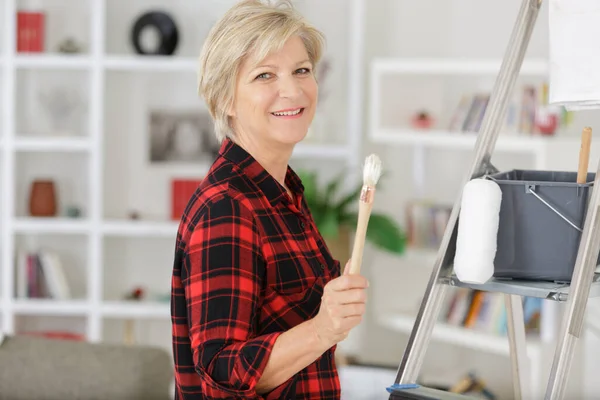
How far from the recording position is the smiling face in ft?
5.66

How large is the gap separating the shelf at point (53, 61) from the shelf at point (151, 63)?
121mm

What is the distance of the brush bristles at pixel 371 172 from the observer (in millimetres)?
1462

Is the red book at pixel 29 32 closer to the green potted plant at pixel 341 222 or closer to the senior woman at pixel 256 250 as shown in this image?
the green potted plant at pixel 341 222

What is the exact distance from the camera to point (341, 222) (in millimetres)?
4680

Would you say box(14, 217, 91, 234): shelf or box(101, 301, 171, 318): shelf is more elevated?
box(14, 217, 91, 234): shelf

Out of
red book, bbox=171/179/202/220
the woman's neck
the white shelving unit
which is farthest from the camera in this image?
red book, bbox=171/179/202/220

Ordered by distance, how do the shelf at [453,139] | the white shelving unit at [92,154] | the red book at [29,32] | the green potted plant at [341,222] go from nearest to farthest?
the shelf at [453,139] < the green potted plant at [341,222] < the white shelving unit at [92,154] < the red book at [29,32]

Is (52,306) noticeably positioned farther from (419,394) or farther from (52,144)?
(419,394)

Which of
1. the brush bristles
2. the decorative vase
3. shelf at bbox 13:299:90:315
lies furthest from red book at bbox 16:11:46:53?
the brush bristles

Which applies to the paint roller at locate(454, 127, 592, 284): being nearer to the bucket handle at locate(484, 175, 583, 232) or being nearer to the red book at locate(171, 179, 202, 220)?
the bucket handle at locate(484, 175, 583, 232)

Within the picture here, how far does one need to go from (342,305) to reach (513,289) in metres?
0.37

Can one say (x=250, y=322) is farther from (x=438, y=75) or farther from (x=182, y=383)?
(x=438, y=75)

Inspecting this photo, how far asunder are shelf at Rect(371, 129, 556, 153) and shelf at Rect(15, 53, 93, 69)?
5.22ft

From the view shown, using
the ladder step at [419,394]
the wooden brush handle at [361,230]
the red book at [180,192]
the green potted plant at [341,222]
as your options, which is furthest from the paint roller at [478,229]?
the red book at [180,192]
